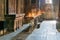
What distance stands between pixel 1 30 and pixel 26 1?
14999mm

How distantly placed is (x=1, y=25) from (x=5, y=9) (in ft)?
9.04

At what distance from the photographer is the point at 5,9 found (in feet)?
32.3

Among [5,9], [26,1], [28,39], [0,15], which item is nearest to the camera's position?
[28,39]

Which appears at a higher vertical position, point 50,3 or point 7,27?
point 50,3

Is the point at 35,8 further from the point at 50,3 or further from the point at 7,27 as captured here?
the point at 7,27

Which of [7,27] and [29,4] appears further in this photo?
[29,4]

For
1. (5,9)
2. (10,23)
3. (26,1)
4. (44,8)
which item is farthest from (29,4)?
(10,23)

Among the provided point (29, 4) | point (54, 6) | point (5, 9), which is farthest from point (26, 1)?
point (5, 9)

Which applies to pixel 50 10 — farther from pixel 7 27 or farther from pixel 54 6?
pixel 7 27

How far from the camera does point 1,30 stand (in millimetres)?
6848

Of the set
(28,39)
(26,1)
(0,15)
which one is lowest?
(28,39)

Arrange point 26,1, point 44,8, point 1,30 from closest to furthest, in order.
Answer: point 1,30 < point 26,1 < point 44,8

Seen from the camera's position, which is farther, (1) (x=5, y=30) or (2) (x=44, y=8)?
(2) (x=44, y=8)

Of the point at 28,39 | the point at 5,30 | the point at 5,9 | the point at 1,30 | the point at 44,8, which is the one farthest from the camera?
the point at 44,8
